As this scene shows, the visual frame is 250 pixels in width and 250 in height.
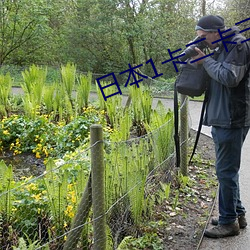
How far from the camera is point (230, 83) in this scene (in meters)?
2.85

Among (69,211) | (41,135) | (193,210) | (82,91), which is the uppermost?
(82,91)

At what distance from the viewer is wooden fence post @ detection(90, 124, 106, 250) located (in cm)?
244

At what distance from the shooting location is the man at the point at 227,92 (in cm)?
288

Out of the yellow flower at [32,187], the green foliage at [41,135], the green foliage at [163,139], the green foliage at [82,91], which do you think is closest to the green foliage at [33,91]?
the green foliage at [41,135]

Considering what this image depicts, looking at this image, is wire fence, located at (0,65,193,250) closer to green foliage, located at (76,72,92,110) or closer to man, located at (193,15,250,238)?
man, located at (193,15,250,238)

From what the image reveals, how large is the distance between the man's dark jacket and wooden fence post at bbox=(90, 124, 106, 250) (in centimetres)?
106

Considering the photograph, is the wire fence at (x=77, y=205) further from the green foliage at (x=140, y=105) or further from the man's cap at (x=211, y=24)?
the green foliage at (x=140, y=105)

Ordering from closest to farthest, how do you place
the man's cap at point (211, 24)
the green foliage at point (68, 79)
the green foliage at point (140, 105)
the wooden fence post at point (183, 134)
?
the man's cap at point (211, 24) < the wooden fence post at point (183, 134) < the green foliage at point (140, 105) < the green foliage at point (68, 79)

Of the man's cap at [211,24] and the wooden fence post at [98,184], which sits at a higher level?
the man's cap at [211,24]

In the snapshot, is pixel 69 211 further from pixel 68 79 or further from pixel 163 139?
pixel 68 79

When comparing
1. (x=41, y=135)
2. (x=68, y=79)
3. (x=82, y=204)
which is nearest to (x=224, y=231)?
(x=82, y=204)

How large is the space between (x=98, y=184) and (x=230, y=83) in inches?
48.1

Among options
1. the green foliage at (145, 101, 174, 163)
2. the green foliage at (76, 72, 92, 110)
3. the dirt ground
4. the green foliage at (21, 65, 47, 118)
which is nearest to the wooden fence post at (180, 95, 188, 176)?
the green foliage at (145, 101, 174, 163)

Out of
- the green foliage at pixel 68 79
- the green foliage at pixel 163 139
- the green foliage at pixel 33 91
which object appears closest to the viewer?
the green foliage at pixel 163 139
